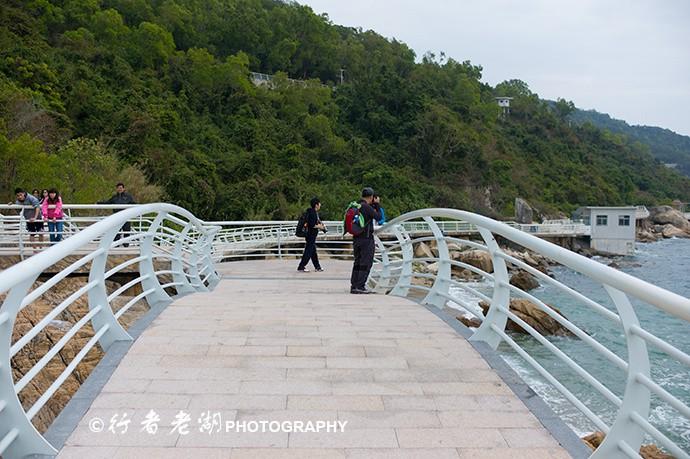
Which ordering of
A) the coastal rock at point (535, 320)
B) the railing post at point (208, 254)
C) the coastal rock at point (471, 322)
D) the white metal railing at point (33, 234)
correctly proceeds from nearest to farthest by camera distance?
1. the railing post at point (208, 254)
2. the white metal railing at point (33, 234)
3. the coastal rock at point (471, 322)
4. the coastal rock at point (535, 320)

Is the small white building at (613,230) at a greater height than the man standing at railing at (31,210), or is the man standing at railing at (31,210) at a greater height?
the man standing at railing at (31,210)

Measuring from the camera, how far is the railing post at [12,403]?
8.07ft

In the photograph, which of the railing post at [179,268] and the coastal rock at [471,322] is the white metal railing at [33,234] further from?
the coastal rock at [471,322]

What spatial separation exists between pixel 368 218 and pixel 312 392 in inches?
179

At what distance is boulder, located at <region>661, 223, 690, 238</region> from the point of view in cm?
6549

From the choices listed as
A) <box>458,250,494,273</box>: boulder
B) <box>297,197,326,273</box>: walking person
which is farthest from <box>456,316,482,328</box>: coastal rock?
<box>458,250,494,273</box>: boulder

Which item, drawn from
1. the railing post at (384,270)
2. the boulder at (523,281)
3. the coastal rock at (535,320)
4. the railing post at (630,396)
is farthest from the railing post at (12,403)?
the boulder at (523,281)

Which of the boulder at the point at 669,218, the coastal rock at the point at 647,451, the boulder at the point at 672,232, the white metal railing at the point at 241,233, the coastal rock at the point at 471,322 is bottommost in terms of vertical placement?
the boulder at the point at 672,232

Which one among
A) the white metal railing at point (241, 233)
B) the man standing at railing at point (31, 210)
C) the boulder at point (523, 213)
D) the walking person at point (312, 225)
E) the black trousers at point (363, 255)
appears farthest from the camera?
the boulder at point (523, 213)

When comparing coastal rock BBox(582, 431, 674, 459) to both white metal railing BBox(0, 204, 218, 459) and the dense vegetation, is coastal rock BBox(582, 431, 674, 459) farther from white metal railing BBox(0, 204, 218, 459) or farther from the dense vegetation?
the dense vegetation

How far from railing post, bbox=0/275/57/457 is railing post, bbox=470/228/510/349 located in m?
3.13

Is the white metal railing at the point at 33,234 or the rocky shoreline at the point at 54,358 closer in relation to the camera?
the rocky shoreline at the point at 54,358

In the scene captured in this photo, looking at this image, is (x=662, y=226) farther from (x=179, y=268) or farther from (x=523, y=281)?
(x=179, y=268)

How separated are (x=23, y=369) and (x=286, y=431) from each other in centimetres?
571
